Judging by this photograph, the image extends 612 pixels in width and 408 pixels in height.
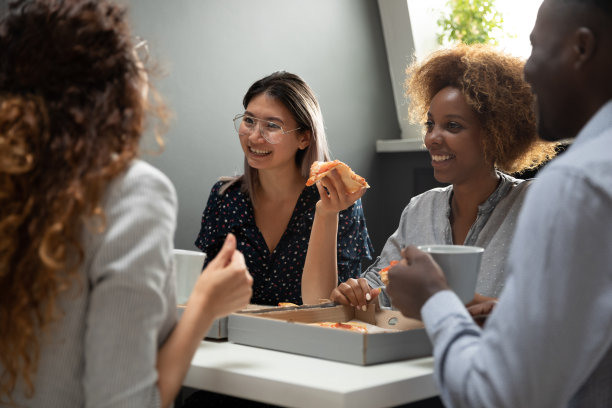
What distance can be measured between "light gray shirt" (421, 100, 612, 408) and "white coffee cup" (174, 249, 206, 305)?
64 centimetres

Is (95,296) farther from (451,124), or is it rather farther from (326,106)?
(326,106)

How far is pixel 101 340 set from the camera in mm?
967

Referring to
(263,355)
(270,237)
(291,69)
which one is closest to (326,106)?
(291,69)

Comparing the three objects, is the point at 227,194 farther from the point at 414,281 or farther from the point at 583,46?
the point at 583,46

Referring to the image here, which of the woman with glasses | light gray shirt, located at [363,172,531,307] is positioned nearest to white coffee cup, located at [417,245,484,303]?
light gray shirt, located at [363,172,531,307]

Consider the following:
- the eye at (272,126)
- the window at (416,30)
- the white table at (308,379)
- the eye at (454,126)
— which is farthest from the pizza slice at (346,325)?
the window at (416,30)

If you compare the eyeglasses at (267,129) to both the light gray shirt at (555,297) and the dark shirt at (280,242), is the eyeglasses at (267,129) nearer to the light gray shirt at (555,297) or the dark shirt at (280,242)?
the dark shirt at (280,242)

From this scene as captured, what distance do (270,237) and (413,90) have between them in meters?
0.77

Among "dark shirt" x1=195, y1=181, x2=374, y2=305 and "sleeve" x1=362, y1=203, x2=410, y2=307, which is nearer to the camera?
"sleeve" x1=362, y1=203, x2=410, y2=307

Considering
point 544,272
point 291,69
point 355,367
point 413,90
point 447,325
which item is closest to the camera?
point 544,272

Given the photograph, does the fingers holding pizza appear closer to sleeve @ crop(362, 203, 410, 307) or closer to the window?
sleeve @ crop(362, 203, 410, 307)

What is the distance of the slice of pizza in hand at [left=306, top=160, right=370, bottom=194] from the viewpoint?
82.7 inches

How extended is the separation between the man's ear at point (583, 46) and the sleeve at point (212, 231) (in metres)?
1.74

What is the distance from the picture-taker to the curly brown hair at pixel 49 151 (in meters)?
0.97
